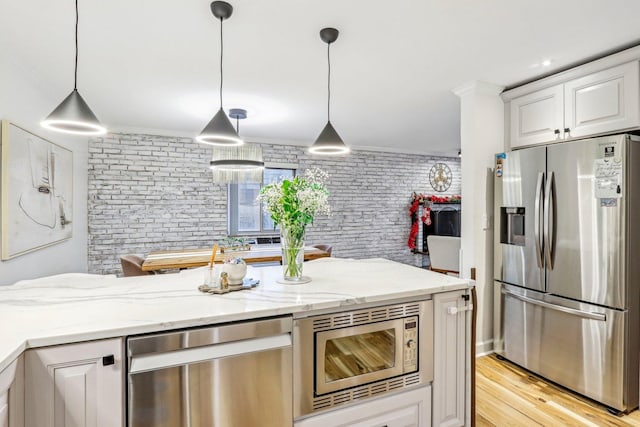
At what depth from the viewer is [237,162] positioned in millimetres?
3438

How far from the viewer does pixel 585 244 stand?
2203mm

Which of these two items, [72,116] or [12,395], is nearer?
[12,395]

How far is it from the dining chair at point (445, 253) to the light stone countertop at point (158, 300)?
7.87 feet

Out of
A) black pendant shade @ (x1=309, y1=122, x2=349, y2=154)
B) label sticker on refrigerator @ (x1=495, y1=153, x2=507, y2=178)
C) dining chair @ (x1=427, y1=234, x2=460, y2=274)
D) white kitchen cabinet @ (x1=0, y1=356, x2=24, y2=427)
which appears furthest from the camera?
dining chair @ (x1=427, y1=234, x2=460, y2=274)

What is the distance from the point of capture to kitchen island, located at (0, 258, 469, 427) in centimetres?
109

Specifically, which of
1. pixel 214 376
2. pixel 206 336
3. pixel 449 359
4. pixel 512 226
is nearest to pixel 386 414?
pixel 449 359

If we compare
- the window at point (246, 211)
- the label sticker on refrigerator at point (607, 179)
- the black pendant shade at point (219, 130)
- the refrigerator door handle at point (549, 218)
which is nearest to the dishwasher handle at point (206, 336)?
the black pendant shade at point (219, 130)

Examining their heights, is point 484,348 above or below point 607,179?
below

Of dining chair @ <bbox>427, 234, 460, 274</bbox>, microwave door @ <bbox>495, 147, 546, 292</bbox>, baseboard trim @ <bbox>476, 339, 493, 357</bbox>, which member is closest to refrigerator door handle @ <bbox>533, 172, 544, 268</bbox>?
microwave door @ <bbox>495, 147, 546, 292</bbox>

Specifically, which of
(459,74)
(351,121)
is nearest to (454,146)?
(351,121)

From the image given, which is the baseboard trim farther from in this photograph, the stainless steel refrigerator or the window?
the window

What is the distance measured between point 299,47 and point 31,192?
2388 millimetres

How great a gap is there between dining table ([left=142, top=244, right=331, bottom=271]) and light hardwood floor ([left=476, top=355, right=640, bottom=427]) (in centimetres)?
218

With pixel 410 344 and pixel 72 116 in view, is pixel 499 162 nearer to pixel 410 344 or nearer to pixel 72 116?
pixel 410 344
